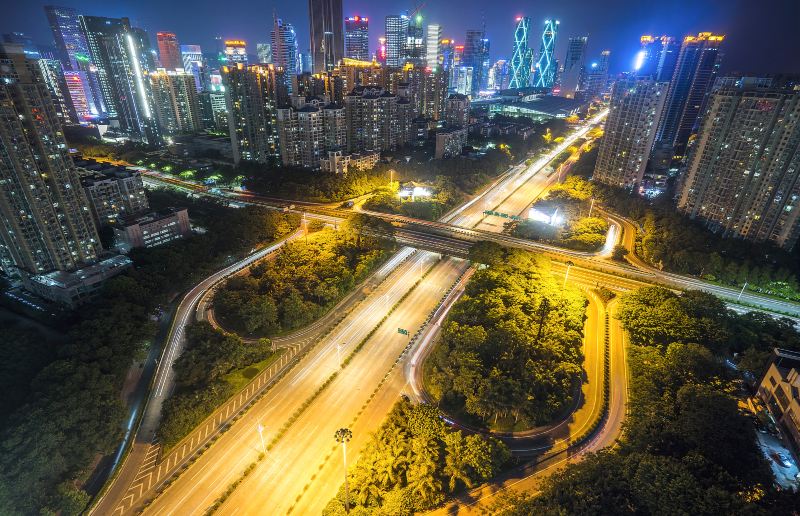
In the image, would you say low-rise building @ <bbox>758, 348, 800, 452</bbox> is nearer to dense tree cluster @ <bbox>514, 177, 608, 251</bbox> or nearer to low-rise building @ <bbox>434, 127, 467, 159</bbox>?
dense tree cluster @ <bbox>514, 177, 608, 251</bbox>

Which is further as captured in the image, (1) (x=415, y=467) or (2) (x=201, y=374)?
(2) (x=201, y=374)

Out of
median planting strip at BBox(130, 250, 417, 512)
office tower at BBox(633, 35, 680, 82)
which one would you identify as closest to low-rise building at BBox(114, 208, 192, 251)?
median planting strip at BBox(130, 250, 417, 512)

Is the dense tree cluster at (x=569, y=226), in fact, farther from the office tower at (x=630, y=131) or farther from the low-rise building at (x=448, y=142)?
the low-rise building at (x=448, y=142)

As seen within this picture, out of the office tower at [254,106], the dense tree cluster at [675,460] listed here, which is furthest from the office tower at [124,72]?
the dense tree cluster at [675,460]

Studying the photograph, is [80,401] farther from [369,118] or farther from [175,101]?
[175,101]

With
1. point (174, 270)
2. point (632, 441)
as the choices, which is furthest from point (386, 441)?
point (174, 270)

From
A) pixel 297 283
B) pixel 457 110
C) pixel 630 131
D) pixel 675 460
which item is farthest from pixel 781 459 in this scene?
pixel 457 110
